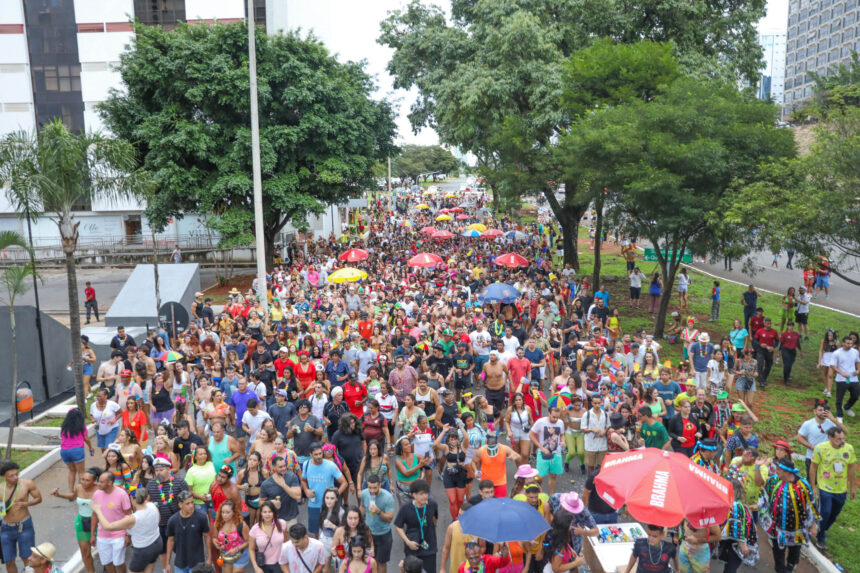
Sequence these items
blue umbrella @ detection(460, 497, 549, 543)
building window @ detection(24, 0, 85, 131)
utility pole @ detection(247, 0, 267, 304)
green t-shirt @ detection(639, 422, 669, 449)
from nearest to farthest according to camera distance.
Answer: blue umbrella @ detection(460, 497, 549, 543)
green t-shirt @ detection(639, 422, 669, 449)
utility pole @ detection(247, 0, 267, 304)
building window @ detection(24, 0, 85, 131)

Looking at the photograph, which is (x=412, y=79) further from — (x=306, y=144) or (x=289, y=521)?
(x=289, y=521)

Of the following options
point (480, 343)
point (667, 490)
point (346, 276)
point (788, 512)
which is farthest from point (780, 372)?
point (667, 490)

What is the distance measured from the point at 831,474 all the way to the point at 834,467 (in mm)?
101

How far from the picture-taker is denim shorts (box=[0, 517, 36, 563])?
739cm

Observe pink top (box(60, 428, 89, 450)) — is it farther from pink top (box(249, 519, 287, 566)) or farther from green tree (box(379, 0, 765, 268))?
green tree (box(379, 0, 765, 268))

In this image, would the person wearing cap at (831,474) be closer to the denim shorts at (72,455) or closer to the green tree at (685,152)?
the green tree at (685,152)

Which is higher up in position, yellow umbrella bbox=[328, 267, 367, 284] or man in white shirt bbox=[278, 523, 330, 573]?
yellow umbrella bbox=[328, 267, 367, 284]

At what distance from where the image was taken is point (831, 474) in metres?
7.84

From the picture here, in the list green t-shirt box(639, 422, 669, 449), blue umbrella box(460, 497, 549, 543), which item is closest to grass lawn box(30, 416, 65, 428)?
blue umbrella box(460, 497, 549, 543)

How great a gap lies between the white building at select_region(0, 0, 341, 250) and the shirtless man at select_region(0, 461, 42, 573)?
35234mm

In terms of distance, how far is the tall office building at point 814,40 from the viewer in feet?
294

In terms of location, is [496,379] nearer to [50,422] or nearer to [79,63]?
[50,422]

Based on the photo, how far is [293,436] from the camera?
880 cm

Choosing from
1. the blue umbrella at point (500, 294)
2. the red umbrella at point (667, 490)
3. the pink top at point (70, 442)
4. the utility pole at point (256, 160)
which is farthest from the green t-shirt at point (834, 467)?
the utility pole at point (256, 160)
